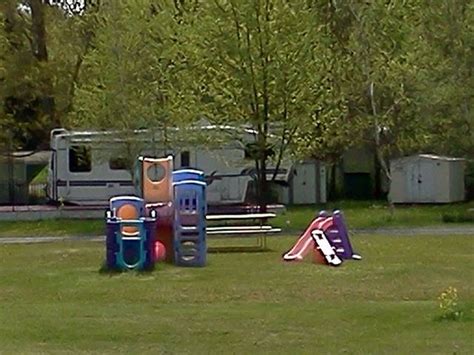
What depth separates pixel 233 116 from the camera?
33.0 metres

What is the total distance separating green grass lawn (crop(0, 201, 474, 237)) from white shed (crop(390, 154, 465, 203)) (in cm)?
127

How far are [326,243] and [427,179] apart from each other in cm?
1882

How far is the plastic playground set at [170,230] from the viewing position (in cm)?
2041

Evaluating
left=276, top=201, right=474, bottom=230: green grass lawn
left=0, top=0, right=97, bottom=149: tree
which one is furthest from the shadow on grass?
left=0, top=0, right=97, bottom=149: tree

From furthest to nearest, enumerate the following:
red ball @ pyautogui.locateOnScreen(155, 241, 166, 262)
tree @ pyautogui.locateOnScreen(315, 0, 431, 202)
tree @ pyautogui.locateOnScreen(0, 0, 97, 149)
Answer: tree @ pyautogui.locateOnScreen(0, 0, 97, 149) → tree @ pyautogui.locateOnScreen(315, 0, 431, 202) → red ball @ pyautogui.locateOnScreen(155, 241, 166, 262)

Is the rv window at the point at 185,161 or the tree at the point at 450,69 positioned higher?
the tree at the point at 450,69

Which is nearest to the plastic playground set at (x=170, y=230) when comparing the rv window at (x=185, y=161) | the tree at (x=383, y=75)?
the tree at (x=383, y=75)

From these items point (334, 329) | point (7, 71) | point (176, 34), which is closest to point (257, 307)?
point (334, 329)

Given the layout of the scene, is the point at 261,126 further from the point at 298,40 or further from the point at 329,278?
the point at 329,278

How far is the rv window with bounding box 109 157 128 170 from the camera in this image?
1480 inches

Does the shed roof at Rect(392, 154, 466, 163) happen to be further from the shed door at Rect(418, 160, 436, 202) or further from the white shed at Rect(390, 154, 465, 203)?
the shed door at Rect(418, 160, 436, 202)

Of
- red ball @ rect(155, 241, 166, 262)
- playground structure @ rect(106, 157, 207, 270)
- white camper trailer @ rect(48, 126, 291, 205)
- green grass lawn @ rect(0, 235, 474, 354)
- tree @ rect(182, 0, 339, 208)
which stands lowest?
green grass lawn @ rect(0, 235, 474, 354)

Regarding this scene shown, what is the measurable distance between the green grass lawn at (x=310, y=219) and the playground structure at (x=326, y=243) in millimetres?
8097

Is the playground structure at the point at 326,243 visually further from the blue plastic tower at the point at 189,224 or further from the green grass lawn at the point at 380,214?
the green grass lawn at the point at 380,214
